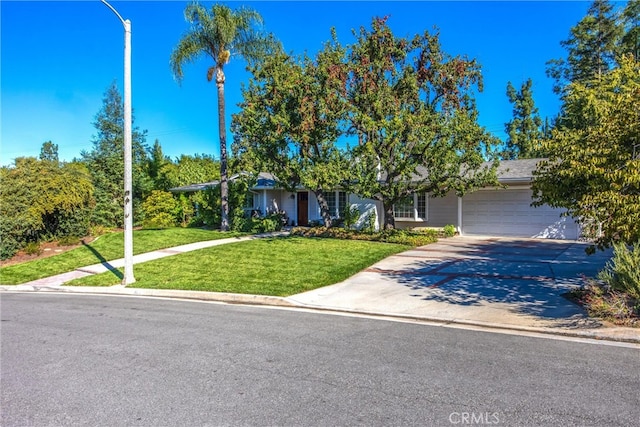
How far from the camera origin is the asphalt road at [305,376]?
3850 millimetres

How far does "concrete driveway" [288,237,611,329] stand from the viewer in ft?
24.6

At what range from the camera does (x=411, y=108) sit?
1777cm

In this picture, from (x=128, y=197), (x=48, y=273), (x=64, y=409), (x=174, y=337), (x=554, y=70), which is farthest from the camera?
(x=554, y=70)

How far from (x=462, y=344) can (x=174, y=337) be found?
427cm

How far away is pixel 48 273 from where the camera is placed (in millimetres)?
14008

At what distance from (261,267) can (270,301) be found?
3789mm

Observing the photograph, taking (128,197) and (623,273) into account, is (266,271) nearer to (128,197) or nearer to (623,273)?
(128,197)

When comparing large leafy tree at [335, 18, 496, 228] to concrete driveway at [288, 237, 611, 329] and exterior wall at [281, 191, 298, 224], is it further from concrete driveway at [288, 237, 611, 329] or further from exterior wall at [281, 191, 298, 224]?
exterior wall at [281, 191, 298, 224]

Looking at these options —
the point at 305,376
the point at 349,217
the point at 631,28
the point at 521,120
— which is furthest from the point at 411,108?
the point at 521,120

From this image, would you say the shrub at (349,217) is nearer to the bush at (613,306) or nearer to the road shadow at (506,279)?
the road shadow at (506,279)

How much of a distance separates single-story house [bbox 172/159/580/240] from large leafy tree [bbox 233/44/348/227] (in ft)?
18.6

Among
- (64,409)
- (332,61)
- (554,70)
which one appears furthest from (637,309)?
(554,70)

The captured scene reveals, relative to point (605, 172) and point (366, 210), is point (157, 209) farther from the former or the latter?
point (605, 172)

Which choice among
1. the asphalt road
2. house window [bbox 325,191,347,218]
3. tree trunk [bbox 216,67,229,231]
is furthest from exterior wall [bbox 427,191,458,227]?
the asphalt road
